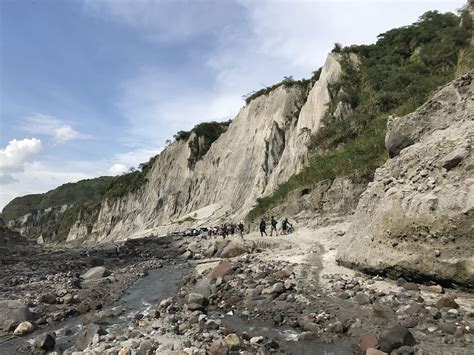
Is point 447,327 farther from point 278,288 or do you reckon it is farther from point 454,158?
point 278,288

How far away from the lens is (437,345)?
737 centimetres

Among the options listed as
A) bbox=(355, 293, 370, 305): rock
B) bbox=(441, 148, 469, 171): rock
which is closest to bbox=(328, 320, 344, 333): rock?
bbox=(355, 293, 370, 305): rock

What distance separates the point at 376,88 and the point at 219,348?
3465 cm

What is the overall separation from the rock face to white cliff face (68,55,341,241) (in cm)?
2557

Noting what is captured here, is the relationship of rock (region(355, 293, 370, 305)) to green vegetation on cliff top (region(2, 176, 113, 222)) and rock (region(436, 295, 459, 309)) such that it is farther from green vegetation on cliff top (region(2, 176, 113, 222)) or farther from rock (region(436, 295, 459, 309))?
green vegetation on cliff top (region(2, 176, 113, 222))

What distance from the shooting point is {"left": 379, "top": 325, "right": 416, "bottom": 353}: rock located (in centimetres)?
737

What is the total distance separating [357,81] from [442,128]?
3070 cm

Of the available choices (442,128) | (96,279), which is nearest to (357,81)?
(442,128)

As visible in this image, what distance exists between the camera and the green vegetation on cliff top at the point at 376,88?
26.1 metres

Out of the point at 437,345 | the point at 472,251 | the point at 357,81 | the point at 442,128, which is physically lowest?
the point at 437,345

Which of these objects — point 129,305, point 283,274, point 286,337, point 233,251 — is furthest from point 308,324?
point 233,251

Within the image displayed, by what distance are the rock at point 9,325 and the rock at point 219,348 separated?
6.81 metres

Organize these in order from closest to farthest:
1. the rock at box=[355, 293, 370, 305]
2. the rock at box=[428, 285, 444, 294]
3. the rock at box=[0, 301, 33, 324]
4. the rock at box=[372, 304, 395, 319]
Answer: the rock at box=[372, 304, 395, 319], the rock at box=[428, 285, 444, 294], the rock at box=[355, 293, 370, 305], the rock at box=[0, 301, 33, 324]

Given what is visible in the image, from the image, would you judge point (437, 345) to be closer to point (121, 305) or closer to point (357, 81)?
point (121, 305)
